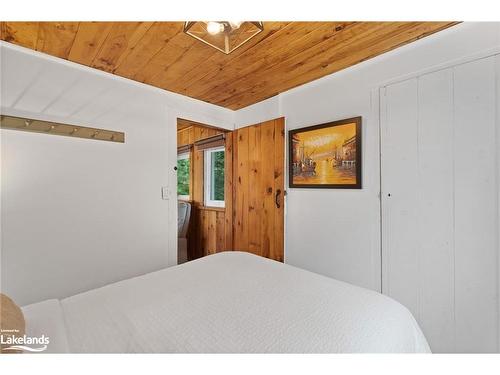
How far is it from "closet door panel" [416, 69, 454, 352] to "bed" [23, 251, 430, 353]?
2.62ft

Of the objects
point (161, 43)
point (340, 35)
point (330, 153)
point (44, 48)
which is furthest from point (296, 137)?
point (44, 48)

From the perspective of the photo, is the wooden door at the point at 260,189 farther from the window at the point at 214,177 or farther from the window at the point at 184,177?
the window at the point at 184,177

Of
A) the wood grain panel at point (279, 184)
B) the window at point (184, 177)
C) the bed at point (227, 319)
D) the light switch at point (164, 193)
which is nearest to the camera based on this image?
the bed at point (227, 319)

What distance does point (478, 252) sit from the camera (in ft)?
4.24

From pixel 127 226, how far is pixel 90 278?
0.45m

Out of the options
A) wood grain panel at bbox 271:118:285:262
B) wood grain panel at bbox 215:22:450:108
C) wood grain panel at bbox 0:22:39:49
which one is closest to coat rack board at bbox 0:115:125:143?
wood grain panel at bbox 0:22:39:49

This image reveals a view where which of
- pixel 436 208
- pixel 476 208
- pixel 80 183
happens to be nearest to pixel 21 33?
pixel 80 183

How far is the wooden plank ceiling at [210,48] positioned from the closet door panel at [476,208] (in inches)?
17.8

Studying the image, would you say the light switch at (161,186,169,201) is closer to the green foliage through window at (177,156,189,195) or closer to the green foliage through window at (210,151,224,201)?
the green foliage through window at (210,151,224,201)

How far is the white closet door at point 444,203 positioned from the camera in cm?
126

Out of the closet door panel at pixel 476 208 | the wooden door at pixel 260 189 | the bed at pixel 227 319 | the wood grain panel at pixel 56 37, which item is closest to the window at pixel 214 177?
the wooden door at pixel 260 189

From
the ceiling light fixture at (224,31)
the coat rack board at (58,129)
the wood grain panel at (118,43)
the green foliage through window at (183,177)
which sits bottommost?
the green foliage through window at (183,177)
